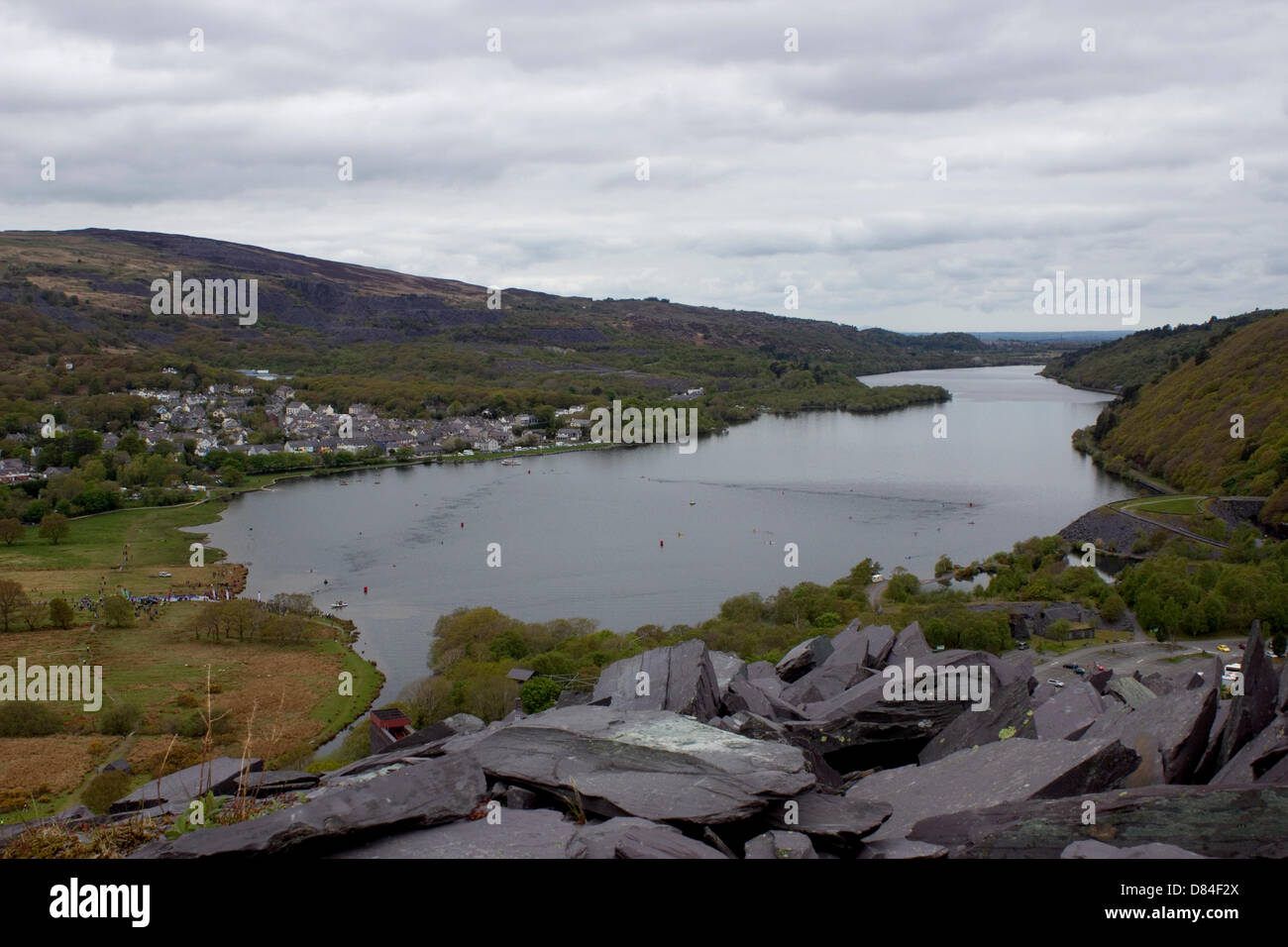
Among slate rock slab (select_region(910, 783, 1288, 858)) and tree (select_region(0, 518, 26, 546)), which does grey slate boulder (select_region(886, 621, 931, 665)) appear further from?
tree (select_region(0, 518, 26, 546))

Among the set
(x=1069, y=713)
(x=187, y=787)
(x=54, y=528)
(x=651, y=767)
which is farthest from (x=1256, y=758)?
(x=54, y=528)

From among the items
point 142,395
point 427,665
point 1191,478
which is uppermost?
point 142,395

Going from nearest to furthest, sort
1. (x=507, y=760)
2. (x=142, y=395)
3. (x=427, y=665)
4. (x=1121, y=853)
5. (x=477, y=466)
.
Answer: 1. (x=1121, y=853)
2. (x=507, y=760)
3. (x=427, y=665)
4. (x=477, y=466)
5. (x=142, y=395)

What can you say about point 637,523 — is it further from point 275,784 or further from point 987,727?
point 275,784

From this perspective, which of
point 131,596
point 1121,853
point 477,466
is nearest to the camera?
point 1121,853

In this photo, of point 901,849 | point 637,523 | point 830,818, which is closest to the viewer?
point 901,849
